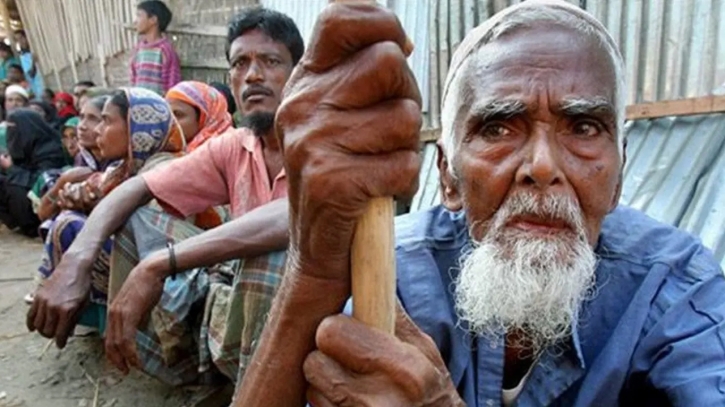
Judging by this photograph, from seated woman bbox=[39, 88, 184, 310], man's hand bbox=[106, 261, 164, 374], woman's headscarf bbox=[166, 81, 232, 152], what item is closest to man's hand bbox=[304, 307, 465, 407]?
man's hand bbox=[106, 261, 164, 374]

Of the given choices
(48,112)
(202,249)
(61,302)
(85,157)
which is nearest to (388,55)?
(202,249)

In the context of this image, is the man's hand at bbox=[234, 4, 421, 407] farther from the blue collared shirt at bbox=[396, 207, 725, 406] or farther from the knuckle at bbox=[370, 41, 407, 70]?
the blue collared shirt at bbox=[396, 207, 725, 406]

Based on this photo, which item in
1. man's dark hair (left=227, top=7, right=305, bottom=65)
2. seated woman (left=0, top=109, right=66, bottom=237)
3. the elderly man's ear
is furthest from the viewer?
seated woman (left=0, top=109, right=66, bottom=237)

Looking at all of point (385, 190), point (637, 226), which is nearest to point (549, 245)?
point (637, 226)

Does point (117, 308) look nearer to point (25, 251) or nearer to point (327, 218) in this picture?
point (327, 218)

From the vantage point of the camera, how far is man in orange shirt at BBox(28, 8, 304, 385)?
8.70 feet

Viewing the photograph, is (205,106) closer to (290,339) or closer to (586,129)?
(586,129)

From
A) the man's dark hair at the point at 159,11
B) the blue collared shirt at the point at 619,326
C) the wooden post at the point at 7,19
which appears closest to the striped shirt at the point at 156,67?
the man's dark hair at the point at 159,11

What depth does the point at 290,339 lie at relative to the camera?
1196mm

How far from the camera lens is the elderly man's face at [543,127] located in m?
1.49

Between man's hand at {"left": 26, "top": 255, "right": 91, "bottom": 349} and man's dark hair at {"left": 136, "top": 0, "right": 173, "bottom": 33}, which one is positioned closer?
man's hand at {"left": 26, "top": 255, "right": 91, "bottom": 349}

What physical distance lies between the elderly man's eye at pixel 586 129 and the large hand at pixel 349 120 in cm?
69

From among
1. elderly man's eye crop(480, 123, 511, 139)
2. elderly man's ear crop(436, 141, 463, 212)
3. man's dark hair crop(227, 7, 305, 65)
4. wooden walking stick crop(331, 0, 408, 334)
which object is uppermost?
man's dark hair crop(227, 7, 305, 65)

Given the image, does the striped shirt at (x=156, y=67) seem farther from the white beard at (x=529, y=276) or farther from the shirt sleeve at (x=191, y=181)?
the white beard at (x=529, y=276)
